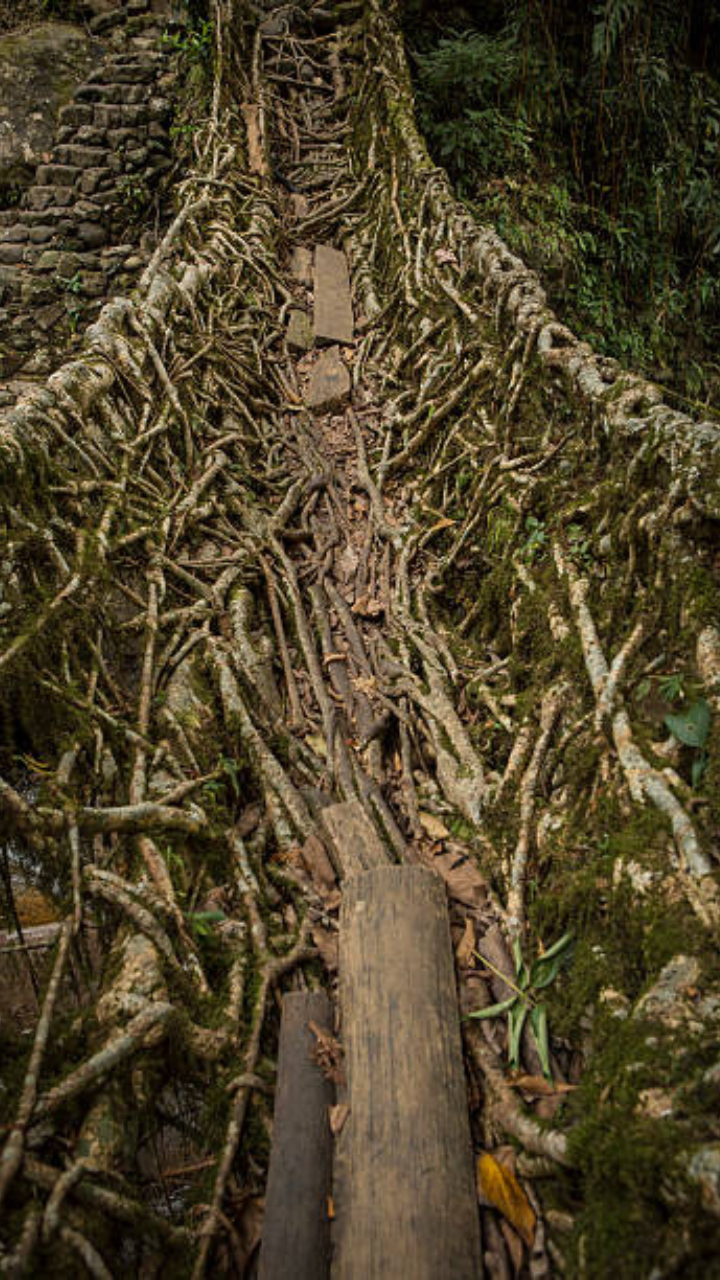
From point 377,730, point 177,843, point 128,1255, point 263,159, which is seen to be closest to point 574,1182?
point 128,1255

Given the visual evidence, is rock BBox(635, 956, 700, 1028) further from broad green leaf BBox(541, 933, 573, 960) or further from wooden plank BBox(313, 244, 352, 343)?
wooden plank BBox(313, 244, 352, 343)

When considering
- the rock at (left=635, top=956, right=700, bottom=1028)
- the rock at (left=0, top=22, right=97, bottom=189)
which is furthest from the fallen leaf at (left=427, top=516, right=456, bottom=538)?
the rock at (left=0, top=22, right=97, bottom=189)

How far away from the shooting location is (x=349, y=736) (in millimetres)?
2363

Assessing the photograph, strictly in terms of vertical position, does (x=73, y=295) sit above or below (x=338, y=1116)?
above

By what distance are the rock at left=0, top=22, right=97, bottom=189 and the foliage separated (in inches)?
107

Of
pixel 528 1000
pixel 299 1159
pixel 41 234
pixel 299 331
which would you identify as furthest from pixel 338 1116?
pixel 41 234

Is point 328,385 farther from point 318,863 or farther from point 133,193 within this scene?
point 318,863

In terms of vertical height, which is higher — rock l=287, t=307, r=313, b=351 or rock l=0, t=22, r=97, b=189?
rock l=0, t=22, r=97, b=189

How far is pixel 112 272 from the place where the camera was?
5.34 metres

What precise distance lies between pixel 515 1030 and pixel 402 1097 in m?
0.27

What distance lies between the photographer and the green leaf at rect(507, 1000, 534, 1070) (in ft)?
4.76

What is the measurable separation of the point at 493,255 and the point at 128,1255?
3.56 m

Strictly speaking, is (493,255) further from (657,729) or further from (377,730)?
(657,729)

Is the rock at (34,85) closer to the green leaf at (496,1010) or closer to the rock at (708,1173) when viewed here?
the green leaf at (496,1010)
